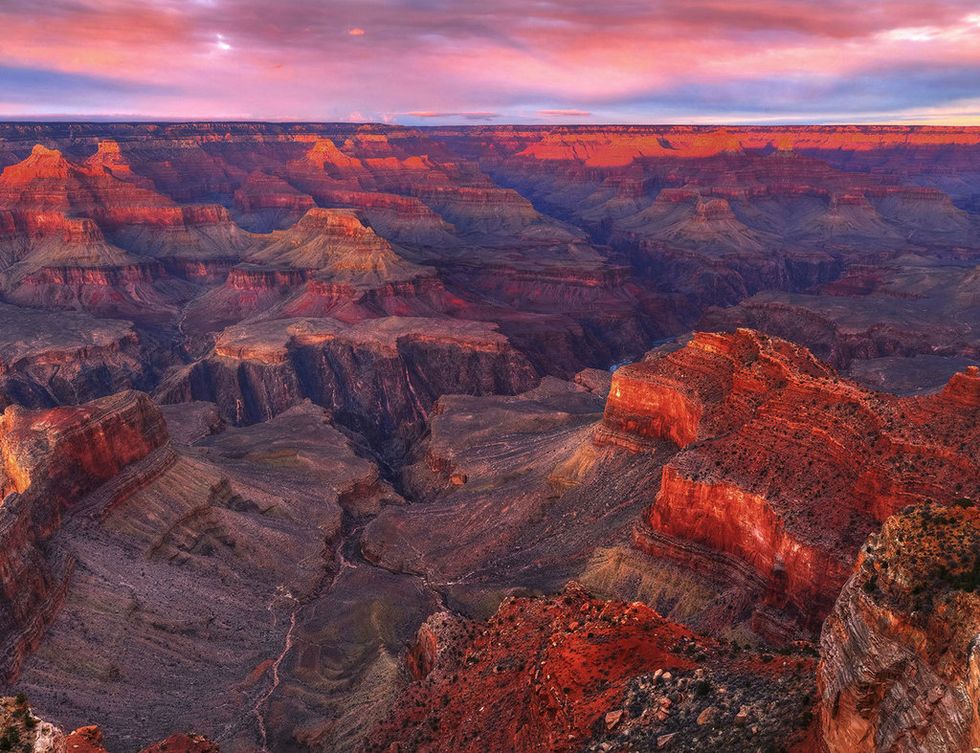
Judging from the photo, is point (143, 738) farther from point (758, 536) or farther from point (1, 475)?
point (758, 536)

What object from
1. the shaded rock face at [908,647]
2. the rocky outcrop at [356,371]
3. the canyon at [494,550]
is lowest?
the rocky outcrop at [356,371]

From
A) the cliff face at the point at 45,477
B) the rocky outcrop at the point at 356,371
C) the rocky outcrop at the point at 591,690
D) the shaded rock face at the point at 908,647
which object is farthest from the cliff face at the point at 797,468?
the rocky outcrop at the point at 356,371

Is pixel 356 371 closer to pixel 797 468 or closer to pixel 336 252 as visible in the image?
pixel 336 252

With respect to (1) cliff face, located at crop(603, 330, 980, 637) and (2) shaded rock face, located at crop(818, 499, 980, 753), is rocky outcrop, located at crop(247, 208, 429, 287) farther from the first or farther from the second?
(2) shaded rock face, located at crop(818, 499, 980, 753)

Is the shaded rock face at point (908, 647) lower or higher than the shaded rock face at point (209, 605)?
higher

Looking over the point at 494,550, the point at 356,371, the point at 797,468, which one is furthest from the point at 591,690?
the point at 356,371

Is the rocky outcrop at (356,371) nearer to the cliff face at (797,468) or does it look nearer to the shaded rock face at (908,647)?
the cliff face at (797,468)

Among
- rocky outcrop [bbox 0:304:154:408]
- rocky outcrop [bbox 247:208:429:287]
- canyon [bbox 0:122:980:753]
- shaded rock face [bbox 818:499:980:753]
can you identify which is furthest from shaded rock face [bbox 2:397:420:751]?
rocky outcrop [bbox 247:208:429:287]
